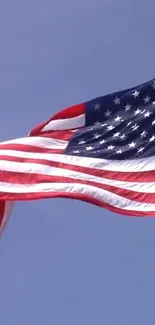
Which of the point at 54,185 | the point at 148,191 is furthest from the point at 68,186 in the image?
the point at 148,191

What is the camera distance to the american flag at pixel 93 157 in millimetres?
20031

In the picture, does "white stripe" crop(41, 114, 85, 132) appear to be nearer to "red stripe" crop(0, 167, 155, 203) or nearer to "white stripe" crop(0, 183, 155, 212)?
"red stripe" crop(0, 167, 155, 203)

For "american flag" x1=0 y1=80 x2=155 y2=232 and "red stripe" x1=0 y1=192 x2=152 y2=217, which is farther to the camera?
"american flag" x1=0 y1=80 x2=155 y2=232

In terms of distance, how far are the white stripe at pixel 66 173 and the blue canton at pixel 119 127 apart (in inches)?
28.7

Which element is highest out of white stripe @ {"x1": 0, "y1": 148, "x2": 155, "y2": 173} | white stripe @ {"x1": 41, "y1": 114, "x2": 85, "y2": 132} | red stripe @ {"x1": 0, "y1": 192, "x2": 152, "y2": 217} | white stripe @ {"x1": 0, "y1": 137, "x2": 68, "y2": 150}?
white stripe @ {"x1": 41, "y1": 114, "x2": 85, "y2": 132}

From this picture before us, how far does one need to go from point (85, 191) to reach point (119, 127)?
7.41ft

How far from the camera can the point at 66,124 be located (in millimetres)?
22609

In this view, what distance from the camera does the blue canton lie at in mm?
21297

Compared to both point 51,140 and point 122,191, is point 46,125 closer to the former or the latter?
point 51,140

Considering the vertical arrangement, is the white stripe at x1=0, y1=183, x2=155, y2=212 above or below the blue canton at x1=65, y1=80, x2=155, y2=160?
below

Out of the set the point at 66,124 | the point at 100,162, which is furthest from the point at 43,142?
the point at 100,162

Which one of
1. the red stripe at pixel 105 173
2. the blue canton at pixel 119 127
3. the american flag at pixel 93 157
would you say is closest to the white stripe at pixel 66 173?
the american flag at pixel 93 157

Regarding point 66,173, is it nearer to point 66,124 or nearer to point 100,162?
point 100,162

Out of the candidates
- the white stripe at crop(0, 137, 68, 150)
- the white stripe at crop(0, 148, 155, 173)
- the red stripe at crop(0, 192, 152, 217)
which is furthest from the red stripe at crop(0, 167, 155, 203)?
the white stripe at crop(0, 137, 68, 150)
